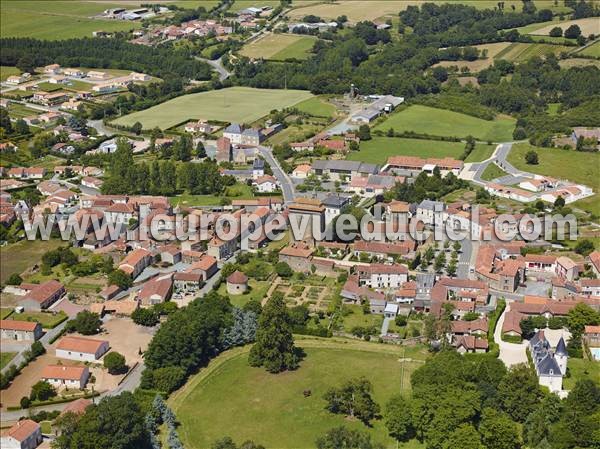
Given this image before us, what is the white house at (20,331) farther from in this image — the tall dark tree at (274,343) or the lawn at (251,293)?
the tall dark tree at (274,343)

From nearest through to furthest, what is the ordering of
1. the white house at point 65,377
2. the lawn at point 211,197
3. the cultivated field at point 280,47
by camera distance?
the white house at point 65,377, the lawn at point 211,197, the cultivated field at point 280,47

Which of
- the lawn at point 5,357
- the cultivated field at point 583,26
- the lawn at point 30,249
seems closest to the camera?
the lawn at point 5,357

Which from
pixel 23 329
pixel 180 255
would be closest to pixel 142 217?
pixel 180 255

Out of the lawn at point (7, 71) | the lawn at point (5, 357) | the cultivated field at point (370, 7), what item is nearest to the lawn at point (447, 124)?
the cultivated field at point (370, 7)

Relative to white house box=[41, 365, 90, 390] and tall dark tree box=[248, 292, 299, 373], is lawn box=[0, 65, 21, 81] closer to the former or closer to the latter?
white house box=[41, 365, 90, 390]

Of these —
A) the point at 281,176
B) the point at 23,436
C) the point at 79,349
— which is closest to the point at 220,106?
the point at 281,176

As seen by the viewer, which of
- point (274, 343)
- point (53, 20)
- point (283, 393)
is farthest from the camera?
point (53, 20)

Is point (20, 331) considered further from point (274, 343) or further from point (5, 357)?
point (274, 343)
